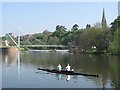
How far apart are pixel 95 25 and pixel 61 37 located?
58.9m

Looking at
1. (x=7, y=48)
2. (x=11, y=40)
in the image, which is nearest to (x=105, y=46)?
(x=7, y=48)

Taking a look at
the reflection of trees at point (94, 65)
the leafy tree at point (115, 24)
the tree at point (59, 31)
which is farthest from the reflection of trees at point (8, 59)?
the tree at point (59, 31)

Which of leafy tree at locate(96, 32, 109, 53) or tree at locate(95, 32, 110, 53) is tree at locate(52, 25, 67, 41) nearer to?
tree at locate(95, 32, 110, 53)

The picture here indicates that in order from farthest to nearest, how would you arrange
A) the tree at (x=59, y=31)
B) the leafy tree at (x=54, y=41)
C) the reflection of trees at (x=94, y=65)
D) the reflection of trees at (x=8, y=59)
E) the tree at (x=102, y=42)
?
1. the tree at (x=59, y=31)
2. the leafy tree at (x=54, y=41)
3. the tree at (x=102, y=42)
4. the reflection of trees at (x=8, y=59)
5. the reflection of trees at (x=94, y=65)

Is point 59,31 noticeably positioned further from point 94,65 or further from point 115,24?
point 94,65

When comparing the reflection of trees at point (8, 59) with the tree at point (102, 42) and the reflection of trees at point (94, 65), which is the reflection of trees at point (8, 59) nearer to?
the reflection of trees at point (94, 65)

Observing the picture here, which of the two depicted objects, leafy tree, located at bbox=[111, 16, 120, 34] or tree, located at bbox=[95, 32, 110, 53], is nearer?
leafy tree, located at bbox=[111, 16, 120, 34]

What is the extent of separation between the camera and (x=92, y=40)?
92.6 m

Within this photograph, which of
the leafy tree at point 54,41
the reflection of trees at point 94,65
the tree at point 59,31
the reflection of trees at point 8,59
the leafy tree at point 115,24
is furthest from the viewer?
the tree at point 59,31

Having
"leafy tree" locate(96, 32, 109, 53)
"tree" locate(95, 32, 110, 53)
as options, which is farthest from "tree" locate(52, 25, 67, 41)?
"leafy tree" locate(96, 32, 109, 53)

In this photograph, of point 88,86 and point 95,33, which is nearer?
point 88,86

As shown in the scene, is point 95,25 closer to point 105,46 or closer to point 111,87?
point 105,46

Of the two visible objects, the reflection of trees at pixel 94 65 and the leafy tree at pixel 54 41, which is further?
the leafy tree at pixel 54 41

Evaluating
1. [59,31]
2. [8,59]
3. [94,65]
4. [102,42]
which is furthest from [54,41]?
[94,65]
